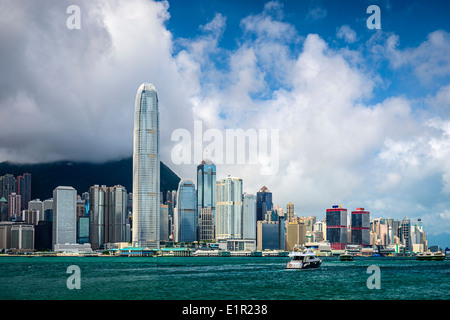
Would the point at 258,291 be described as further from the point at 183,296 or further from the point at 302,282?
the point at 302,282
